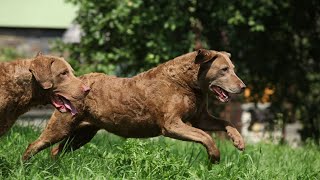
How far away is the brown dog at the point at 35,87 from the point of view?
567 cm

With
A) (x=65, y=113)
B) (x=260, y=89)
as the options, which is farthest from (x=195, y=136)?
(x=260, y=89)

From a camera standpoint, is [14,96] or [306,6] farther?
[306,6]

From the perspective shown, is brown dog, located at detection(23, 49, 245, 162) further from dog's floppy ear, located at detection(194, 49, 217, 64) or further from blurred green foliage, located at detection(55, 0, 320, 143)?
blurred green foliage, located at detection(55, 0, 320, 143)

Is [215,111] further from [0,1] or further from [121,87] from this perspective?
[121,87]

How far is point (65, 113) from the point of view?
632 centimetres

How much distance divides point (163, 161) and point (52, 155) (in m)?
1.23

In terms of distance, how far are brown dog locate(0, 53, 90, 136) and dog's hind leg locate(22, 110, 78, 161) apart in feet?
1.73

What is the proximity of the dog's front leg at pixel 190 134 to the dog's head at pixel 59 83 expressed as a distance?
834 millimetres

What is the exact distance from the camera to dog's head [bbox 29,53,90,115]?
5700 mm

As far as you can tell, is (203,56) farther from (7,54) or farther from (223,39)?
(7,54)

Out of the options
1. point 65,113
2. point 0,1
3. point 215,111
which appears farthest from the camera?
point 0,1

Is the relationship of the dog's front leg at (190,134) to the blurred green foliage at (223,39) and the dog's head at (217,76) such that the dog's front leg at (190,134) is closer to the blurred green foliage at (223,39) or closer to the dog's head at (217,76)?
the dog's head at (217,76)

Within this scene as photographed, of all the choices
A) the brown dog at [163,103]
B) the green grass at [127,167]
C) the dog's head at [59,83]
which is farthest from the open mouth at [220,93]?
the dog's head at [59,83]

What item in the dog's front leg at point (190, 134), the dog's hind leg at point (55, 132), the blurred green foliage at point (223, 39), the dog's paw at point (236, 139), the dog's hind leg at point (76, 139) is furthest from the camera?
the blurred green foliage at point (223, 39)
